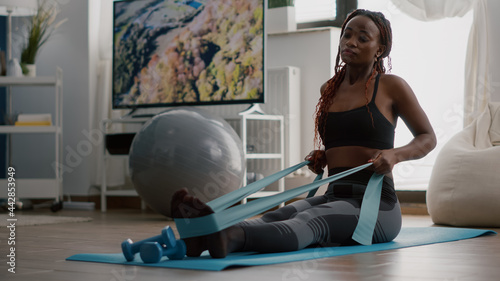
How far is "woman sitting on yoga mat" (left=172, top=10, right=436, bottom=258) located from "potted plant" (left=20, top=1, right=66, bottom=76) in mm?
3447

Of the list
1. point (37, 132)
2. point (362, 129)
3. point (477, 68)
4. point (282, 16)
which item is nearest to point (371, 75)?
point (362, 129)

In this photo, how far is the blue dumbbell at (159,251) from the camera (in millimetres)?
1798

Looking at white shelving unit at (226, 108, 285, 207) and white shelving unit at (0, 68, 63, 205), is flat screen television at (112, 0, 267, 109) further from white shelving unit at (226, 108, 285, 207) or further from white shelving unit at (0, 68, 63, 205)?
white shelving unit at (0, 68, 63, 205)

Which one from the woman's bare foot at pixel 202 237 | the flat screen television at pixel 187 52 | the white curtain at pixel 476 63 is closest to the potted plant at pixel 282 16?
the flat screen television at pixel 187 52

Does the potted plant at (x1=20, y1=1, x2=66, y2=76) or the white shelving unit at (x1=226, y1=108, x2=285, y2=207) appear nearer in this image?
the white shelving unit at (x1=226, y1=108, x2=285, y2=207)

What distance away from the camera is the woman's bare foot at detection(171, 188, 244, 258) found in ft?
5.59

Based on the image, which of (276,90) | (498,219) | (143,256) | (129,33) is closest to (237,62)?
(276,90)

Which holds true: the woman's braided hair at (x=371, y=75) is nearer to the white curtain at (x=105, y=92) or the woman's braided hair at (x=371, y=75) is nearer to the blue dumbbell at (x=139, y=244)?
the blue dumbbell at (x=139, y=244)

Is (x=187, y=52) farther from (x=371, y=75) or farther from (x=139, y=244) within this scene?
(x=139, y=244)

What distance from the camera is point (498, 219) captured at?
3.36 m

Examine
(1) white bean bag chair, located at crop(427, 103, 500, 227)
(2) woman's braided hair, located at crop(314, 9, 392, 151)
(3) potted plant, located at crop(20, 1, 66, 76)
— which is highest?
(3) potted plant, located at crop(20, 1, 66, 76)

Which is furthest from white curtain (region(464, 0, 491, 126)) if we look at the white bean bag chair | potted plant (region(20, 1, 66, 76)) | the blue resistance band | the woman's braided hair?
potted plant (region(20, 1, 66, 76))

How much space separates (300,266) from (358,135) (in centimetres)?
61

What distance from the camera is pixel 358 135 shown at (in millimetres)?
2238
